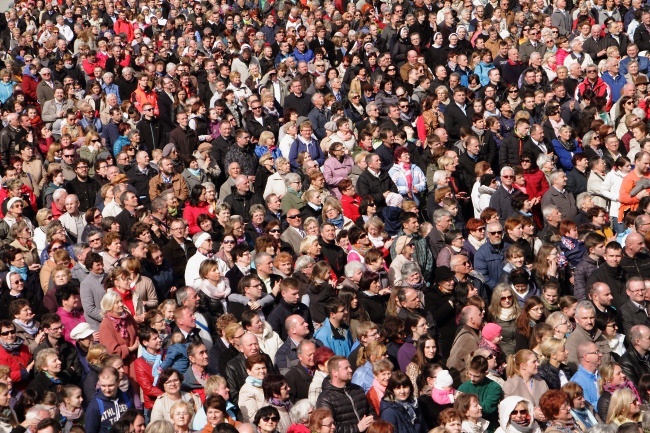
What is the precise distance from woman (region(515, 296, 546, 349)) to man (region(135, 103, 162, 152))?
7660 millimetres

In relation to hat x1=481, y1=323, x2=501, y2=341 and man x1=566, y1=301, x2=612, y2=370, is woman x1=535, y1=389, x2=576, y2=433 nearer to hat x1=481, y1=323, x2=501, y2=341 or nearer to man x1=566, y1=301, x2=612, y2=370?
hat x1=481, y1=323, x2=501, y2=341

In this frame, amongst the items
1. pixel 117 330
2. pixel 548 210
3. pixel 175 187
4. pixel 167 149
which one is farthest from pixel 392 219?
pixel 117 330

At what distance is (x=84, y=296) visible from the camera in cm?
1218

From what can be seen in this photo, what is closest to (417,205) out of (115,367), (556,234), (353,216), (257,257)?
(353,216)

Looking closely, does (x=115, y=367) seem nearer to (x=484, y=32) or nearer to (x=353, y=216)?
(x=353, y=216)

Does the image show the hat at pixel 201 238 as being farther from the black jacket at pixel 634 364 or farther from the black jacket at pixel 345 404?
the black jacket at pixel 634 364

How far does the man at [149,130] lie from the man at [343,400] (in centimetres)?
859

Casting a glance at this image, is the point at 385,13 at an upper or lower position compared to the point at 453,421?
lower

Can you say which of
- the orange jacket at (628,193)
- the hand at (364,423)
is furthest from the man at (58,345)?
the orange jacket at (628,193)

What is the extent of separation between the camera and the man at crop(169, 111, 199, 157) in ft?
57.1

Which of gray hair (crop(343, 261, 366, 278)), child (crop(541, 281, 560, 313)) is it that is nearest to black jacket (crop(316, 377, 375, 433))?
gray hair (crop(343, 261, 366, 278))

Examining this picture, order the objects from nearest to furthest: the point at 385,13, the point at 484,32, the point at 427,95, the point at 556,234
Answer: the point at 556,234
the point at 427,95
the point at 484,32
the point at 385,13

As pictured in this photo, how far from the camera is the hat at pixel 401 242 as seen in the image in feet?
43.7

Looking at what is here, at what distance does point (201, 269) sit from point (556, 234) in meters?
4.21
